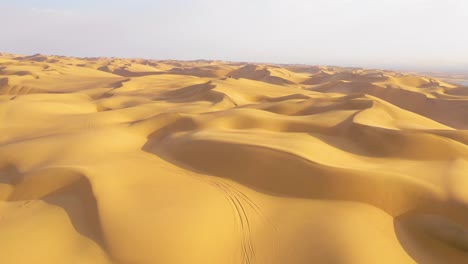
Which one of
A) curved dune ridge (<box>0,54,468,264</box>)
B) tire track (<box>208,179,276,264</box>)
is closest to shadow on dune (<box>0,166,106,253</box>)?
curved dune ridge (<box>0,54,468,264</box>)

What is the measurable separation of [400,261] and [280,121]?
5.06 metres

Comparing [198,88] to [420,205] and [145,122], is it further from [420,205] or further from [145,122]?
[420,205]

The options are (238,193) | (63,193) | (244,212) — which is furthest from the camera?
(238,193)

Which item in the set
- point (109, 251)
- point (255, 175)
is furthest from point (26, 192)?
point (255, 175)

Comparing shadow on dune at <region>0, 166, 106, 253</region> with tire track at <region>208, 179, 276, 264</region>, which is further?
shadow on dune at <region>0, 166, 106, 253</region>

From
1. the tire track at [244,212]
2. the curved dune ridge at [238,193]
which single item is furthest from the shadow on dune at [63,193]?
the tire track at [244,212]

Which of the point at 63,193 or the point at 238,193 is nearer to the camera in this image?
the point at 63,193

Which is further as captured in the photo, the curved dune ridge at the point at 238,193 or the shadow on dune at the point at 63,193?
the shadow on dune at the point at 63,193

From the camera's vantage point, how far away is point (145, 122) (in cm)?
874

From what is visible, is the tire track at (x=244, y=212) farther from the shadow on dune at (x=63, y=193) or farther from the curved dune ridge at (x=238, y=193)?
the shadow on dune at (x=63, y=193)

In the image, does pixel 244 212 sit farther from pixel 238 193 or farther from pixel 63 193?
pixel 63 193

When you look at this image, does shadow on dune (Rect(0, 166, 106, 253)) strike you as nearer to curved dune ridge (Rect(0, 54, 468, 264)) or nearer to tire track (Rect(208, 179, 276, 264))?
curved dune ridge (Rect(0, 54, 468, 264))

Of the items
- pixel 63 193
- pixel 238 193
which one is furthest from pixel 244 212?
pixel 63 193

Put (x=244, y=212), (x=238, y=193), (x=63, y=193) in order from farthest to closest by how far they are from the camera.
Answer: (x=238, y=193)
(x=63, y=193)
(x=244, y=212)
